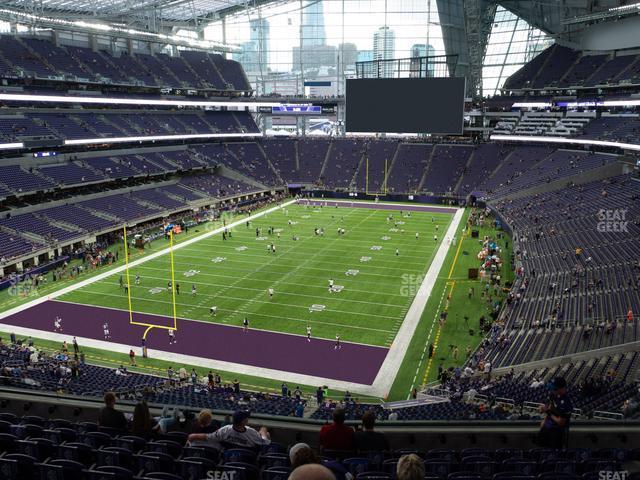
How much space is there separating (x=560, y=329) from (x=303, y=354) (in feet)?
35.5

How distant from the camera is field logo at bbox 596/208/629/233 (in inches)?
1291

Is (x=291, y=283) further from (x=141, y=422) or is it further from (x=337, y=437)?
(x=337, y=437)

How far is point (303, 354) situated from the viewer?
23.1 meters

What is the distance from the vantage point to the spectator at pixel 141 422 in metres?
7.27

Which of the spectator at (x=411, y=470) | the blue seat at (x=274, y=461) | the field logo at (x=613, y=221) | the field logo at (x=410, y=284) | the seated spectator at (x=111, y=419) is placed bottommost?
the field logo at (x=410, y=284)

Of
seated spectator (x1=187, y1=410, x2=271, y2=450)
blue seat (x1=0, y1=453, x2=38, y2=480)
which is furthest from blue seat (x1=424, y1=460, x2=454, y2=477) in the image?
blue seat (x1=0, y1=453, x2=38, y2=480)

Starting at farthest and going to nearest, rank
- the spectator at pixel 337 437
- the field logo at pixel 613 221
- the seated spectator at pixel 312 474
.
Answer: the field logo at pixel 613 221 → the spectator at pixel 337 437 → the seated spectator at pixel 312 474

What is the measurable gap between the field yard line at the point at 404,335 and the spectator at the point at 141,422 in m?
13.6

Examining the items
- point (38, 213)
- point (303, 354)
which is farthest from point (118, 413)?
point (38, 213)

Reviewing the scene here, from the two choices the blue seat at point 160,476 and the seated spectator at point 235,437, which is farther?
the seated spectator at point 235,437

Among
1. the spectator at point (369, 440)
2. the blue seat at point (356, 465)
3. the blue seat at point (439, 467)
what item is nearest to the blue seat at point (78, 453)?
the blue seat at point (356, 465)

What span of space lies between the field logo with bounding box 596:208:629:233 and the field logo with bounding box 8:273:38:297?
3496cm

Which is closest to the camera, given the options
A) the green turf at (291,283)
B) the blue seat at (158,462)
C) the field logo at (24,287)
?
the blue seat at (158,462)

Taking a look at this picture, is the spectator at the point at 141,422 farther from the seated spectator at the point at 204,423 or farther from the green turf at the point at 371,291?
the green turf at the point at 371,291
